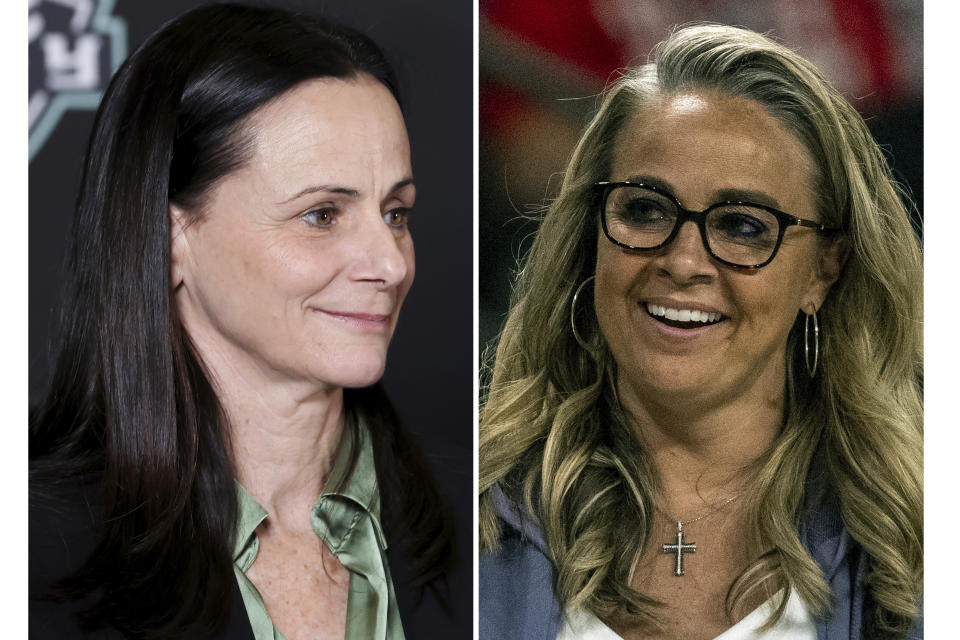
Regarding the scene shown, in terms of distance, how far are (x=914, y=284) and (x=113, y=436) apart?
5.43ft

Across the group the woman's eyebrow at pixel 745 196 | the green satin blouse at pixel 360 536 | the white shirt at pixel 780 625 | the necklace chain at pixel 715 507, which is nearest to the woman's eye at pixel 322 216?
the green satin blouse at pixel 360 536

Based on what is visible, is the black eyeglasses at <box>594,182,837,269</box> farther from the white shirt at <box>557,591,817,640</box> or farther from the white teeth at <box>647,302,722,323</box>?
the white shirt at <box>557,591,817,640</box>

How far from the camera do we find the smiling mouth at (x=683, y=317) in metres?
2.21

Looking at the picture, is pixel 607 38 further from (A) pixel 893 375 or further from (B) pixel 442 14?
(A) pixel 893 375

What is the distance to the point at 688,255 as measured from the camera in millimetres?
2186

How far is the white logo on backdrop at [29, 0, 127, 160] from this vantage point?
7.36ft

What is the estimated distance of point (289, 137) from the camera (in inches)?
84.6

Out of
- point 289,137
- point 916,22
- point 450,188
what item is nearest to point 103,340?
point 289,137

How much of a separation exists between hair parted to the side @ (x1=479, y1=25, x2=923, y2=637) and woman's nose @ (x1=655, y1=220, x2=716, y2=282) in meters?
0.19

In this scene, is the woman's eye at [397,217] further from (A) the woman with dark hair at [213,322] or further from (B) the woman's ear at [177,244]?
(B) the woman's ear at [177,244]

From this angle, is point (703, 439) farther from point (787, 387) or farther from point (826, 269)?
point (826, 269)

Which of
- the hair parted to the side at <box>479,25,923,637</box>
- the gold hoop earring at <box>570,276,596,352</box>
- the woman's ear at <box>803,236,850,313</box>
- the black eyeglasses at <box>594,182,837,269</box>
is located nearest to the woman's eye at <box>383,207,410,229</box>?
the hair parted to the side at <box>479,25,923,637</box>

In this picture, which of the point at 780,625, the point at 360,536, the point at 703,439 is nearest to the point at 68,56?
the point at 360,536

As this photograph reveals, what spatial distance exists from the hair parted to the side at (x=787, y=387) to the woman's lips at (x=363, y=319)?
0.31 meters
